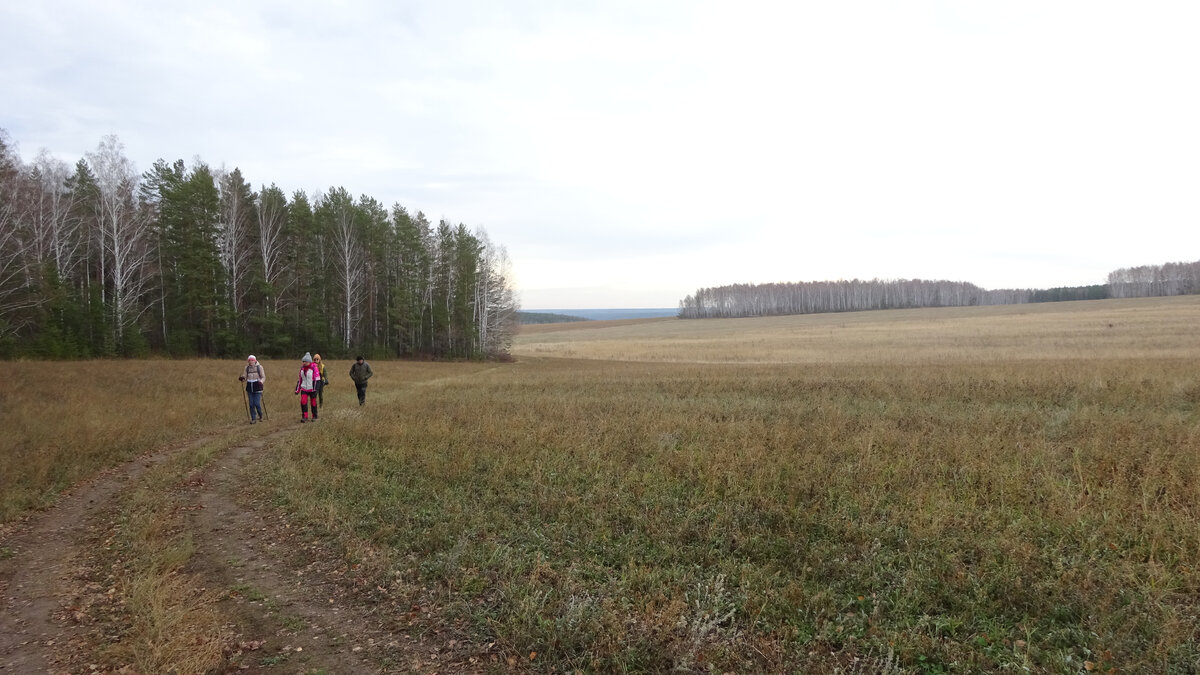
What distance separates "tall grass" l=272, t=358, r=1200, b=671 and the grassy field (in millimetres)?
30

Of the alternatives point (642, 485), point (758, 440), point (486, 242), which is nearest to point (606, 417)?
point (758, 440)

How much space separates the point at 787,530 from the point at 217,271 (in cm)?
4371

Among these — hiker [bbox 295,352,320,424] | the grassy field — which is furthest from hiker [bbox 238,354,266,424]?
the grassy field

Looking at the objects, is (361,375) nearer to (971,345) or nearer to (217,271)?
(217,271)

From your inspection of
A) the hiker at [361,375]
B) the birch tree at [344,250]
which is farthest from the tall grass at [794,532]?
the birch tree at [344,250]

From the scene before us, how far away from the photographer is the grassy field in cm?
443

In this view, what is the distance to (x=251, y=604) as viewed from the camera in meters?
5.14

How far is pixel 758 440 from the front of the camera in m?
10.6

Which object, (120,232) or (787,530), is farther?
(120,232)

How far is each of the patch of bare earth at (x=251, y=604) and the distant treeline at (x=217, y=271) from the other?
25.6m

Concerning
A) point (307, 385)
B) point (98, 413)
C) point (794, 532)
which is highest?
point (307, 385)

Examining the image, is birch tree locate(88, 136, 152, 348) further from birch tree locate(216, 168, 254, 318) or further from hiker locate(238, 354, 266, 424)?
hiker locate(238, 354, 266, 424)

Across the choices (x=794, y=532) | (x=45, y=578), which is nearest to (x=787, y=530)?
(x=794, y=532)

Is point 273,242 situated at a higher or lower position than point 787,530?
higher
